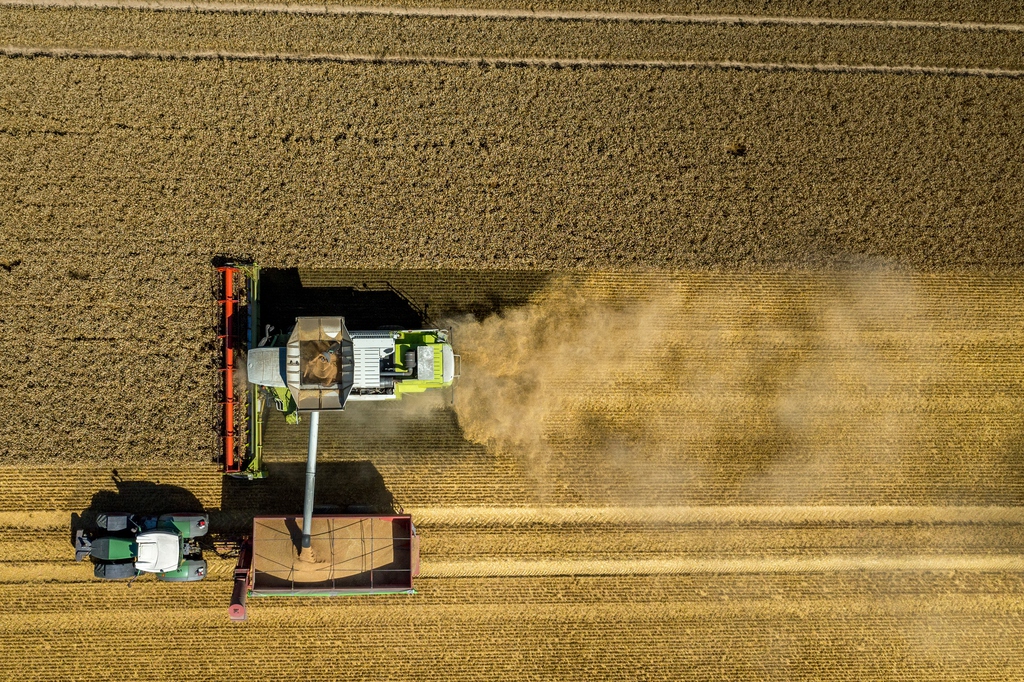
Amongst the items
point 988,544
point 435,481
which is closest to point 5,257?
point 435,481

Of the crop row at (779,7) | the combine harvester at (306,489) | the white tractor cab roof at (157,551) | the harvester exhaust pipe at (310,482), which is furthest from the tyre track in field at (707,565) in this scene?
the crop row at (779,7)

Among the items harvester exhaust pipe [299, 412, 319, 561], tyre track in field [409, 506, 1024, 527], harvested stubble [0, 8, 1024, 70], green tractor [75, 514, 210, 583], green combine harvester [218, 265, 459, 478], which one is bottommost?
green tractor [75, 514, 210, 583]

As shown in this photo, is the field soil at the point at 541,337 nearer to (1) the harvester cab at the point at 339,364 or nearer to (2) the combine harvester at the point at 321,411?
(2) the combine harvester at the point at 321,411

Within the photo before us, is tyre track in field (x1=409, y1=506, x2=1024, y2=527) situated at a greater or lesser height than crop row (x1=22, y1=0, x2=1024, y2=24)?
lesser

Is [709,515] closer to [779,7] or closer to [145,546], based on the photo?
[145,546]

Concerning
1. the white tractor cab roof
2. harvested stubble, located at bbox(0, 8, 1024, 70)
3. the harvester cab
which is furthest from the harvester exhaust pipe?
harvested stubble, located at bbox(0, 8, 1024, 70)

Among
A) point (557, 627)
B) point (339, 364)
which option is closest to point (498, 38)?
point (339, 364)

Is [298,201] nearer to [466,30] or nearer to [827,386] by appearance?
[466,30]

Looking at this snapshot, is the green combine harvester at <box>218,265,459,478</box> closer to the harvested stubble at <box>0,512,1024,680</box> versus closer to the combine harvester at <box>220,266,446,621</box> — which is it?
the combine harvester at <box>220,266,446,621</box>
